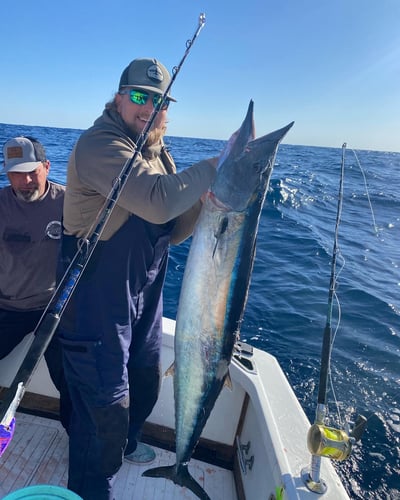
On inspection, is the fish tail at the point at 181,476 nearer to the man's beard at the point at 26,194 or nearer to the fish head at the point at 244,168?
the fish head at the point at 244,168

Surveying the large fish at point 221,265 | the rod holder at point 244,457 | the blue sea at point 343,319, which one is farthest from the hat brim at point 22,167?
the rod holder at point 244,457

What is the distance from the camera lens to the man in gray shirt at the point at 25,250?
3086 millimetres

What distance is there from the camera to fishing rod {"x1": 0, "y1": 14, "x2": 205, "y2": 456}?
4.95 feet

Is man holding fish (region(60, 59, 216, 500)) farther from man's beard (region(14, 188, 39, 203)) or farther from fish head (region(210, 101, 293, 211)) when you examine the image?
man's beard (region(14, 188, 39, 203))

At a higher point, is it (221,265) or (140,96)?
(140,96)

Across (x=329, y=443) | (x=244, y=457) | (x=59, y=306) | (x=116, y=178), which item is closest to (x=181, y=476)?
(x=244, y=457)

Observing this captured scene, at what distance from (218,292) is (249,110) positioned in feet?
2.75

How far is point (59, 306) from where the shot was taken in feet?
6.13

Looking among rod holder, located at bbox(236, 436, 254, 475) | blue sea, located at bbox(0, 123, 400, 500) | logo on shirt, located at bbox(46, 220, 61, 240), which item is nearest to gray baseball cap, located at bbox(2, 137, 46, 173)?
logo on shirt, located at bbox(46, 220, 61, 240)

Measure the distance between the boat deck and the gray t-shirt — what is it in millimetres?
1002

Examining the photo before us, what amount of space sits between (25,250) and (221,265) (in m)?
1.93

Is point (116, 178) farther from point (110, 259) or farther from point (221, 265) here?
point (221, 265)

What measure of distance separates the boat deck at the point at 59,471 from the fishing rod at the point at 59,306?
1.47 m

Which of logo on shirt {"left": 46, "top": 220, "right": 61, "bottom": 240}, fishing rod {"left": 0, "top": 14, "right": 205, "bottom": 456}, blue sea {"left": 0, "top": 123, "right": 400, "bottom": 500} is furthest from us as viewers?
blue sea {"left": 0, "top": 123, "right": 400, "bottom": 500}
